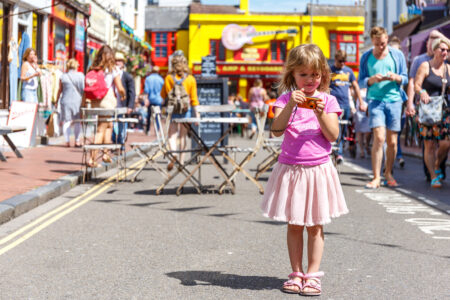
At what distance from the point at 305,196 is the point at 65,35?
22.6m

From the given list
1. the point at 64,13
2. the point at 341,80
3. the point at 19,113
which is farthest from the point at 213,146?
the point at 64,13

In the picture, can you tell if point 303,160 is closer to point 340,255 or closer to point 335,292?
point 335,292

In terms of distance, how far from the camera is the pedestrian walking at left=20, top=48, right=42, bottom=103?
1645 centimetres

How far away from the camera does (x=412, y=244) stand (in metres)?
6.10

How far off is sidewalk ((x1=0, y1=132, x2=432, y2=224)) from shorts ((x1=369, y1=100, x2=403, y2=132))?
4.03 m

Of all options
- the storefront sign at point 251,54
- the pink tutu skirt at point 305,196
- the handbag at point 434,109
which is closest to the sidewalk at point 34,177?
the pink tutu skirt at point 305,196

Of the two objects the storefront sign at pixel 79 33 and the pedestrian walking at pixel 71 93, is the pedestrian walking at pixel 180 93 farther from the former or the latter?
the storefront sign at pixel 79 33

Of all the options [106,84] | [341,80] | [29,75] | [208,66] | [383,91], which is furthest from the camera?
[208,66]

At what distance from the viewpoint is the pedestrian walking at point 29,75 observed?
16453 mm

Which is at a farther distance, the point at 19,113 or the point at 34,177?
the point at 19,113

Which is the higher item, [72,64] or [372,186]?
[72,64]

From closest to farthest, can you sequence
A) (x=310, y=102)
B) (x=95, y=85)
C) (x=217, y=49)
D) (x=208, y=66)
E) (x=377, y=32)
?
(x=310, y=102) → (x=377, y=32) → (x=95, y=85) → (x=208, y=66) → (x=217, y=49)

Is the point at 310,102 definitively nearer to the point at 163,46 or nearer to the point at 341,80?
the point at 341,80

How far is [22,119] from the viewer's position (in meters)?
14.4
